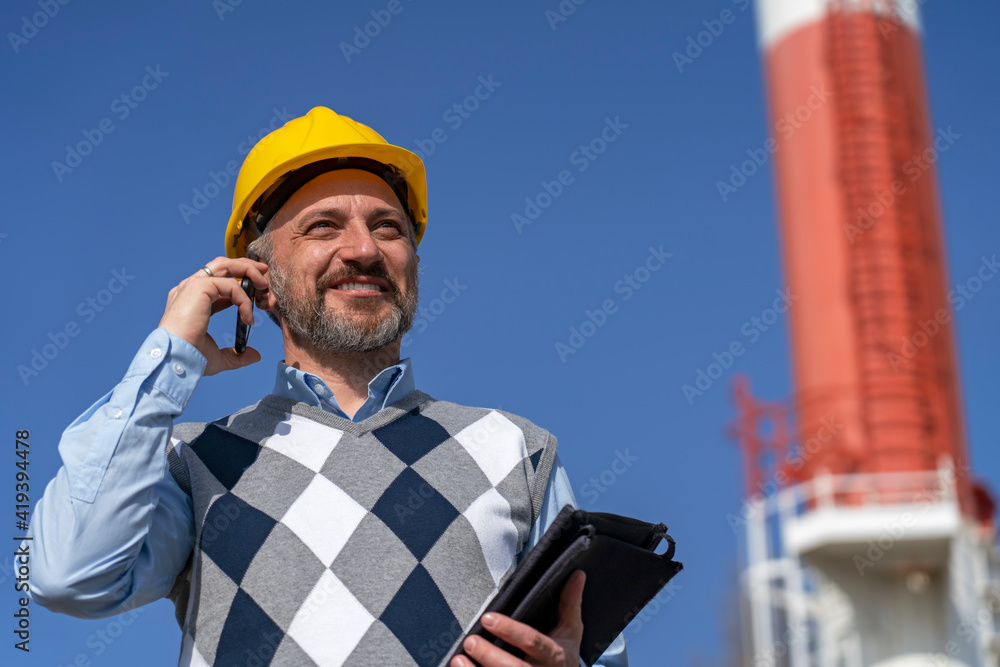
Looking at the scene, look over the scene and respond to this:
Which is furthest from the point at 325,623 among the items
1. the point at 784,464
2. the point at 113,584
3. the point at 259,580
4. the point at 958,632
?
the point at 784,464

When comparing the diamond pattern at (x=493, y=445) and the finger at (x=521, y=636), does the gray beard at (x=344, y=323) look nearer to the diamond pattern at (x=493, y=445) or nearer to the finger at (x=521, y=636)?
the diamond pattern at (x=493, y=445)

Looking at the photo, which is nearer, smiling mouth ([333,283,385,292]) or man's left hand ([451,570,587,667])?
man's left hand ([451,570,587,667])

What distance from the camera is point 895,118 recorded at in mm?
14148

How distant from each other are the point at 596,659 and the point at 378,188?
1162 mm

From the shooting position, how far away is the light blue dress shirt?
181 cm

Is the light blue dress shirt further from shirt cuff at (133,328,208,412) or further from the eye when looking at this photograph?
the eye

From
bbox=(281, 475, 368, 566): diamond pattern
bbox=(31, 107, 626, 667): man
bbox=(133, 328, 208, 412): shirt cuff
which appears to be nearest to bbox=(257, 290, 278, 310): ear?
bbox=(31, 107, 626, 667): man

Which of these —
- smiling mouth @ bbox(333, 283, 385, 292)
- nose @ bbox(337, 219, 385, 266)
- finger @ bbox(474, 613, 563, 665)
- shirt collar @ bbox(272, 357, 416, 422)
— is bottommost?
finger @ bbox(474, 613, 563, 665)

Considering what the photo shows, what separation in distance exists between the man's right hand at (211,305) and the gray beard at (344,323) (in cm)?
12

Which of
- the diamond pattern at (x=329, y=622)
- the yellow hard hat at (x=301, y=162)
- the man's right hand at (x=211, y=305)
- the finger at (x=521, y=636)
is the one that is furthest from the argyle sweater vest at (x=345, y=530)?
the yellow hard hat at (x=301, y=162)

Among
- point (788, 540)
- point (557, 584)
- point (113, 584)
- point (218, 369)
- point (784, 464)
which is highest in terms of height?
point (784, 464)

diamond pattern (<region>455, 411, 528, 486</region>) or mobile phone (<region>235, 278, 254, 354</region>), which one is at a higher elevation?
mobile phone (<region>235, 278, 254, 354</region>)

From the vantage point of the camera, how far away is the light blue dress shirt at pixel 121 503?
1812 millimetres

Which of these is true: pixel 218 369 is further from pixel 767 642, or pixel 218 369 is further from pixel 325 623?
pixel 767 642
